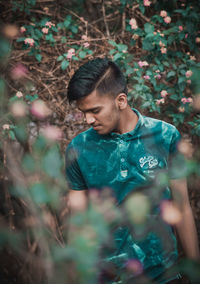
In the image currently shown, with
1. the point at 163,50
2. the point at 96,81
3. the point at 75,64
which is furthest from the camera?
the point at 75,64

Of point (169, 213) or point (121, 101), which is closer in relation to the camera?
point (169, 213)

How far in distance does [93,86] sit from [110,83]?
116mm

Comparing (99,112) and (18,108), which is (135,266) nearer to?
(99,112)

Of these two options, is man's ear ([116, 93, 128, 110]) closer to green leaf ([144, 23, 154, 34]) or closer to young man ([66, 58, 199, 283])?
young man ([66, 58, 199, 283])

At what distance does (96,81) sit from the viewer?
4.15 feet

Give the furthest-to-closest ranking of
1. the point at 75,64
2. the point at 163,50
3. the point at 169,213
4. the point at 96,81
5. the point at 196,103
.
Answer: the point at 75,64 < the point at 196,103 < the point at 163,50 < the point at 96,81 < the point at 169,213

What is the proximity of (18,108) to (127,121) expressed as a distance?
0.94 metres

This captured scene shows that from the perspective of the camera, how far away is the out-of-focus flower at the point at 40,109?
204 centimetres

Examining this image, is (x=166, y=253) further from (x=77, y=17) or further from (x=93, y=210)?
(x=77, y=17)

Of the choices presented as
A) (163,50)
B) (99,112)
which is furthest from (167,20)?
(99,112)

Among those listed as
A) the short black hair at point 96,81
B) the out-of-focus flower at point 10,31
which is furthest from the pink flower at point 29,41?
the short black hair at point 96,81

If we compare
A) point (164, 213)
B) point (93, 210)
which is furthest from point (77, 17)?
point (93, 210)

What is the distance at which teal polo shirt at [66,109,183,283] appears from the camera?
1.21 m

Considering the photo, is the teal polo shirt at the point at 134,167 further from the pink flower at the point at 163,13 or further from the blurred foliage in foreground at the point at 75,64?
the pink flower at the point at 163,13
